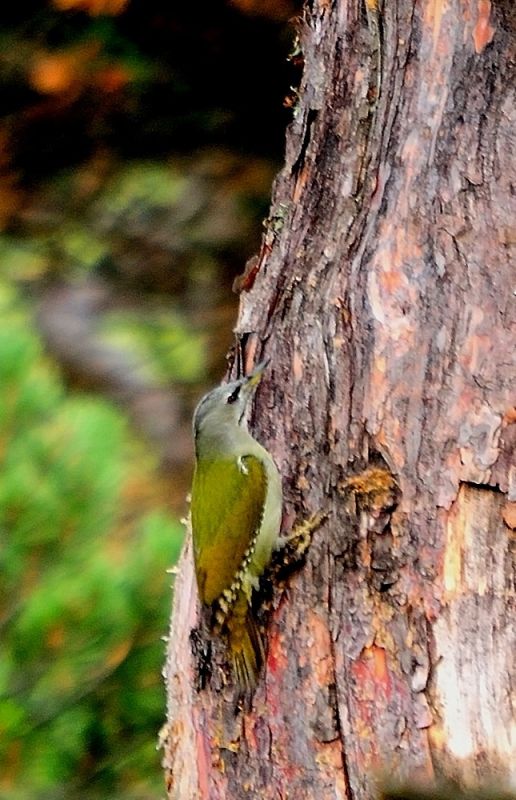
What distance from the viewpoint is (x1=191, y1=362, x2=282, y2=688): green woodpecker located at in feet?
7.16

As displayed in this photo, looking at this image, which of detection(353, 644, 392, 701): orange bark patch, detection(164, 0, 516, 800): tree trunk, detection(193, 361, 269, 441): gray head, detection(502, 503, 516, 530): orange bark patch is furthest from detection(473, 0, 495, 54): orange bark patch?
detection(353, 644, 392, 701): orange bark patch

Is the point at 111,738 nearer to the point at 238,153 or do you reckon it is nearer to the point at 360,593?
the point at 360,593

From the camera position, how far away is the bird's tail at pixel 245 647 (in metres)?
2.15

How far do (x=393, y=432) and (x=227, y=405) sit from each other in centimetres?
54

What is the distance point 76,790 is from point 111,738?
155 mm

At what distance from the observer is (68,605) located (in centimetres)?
249

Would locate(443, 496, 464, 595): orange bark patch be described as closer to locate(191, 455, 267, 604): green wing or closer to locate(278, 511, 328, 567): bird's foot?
locate(278, 511, 328, 567): bird's foot

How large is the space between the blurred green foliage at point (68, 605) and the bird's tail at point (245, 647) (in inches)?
19.0

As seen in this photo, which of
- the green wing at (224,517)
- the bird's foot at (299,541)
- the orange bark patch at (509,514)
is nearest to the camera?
the orange bark patch at (509,514)

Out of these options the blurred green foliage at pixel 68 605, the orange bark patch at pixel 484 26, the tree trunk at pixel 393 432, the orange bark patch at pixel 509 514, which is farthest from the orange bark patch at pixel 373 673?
the orange bark patch at pixel 484 26

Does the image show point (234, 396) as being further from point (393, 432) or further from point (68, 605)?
point (68, 605)

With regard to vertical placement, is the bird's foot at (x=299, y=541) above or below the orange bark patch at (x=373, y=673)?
above

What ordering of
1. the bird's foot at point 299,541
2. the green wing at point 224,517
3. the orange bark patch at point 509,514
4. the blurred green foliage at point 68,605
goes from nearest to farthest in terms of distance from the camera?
the orange bark patch at point 509,514, the bird's foot at point 299,541, the green wing at point 224,517, the blurred green foliage at point 68,605

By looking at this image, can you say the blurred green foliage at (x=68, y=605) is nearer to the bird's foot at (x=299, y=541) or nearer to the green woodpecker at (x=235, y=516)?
the green woodpecker at (x=235, y=516)
